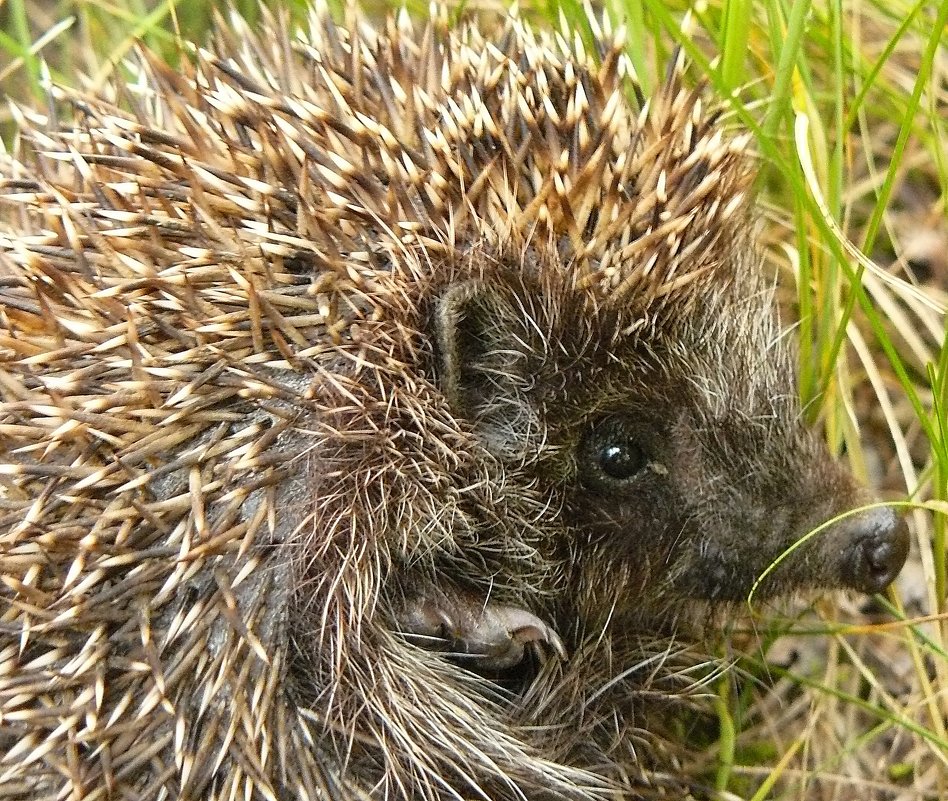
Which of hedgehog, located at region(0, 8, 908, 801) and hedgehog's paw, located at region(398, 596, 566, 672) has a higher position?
hedgehog, located at region(0, 8, 908, 801)

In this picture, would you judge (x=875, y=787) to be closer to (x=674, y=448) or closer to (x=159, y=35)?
(x=674, y=448)

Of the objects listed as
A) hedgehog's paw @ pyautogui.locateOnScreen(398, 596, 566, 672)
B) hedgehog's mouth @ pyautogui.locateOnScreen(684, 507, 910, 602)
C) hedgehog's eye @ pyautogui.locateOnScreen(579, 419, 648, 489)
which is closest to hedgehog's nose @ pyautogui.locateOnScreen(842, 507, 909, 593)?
hedgehog's mouth @ pyautogui.locateOnScreen(684, 507, 910, 602)

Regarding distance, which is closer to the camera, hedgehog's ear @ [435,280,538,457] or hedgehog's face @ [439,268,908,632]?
hedgehog's ear @ [435,280,538,457]

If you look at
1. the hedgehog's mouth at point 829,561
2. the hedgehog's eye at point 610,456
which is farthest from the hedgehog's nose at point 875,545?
the hedgehog's eye at point 610,456

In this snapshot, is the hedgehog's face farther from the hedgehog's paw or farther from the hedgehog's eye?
the hedgehog's paw

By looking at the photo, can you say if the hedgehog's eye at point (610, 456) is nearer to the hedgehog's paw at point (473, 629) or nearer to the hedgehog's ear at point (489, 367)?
the hedgehog's ear at point (489, 367)

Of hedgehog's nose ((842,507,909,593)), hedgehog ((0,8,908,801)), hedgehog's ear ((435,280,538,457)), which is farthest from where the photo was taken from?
hedgehog's nose ((842,507,909,593))

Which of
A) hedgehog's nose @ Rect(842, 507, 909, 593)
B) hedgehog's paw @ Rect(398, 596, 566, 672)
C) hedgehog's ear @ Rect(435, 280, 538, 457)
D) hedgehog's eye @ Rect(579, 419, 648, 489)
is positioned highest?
hedgehog's ear @ Rect(435, 280, 538, 457)

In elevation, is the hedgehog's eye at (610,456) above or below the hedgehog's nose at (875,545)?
above
